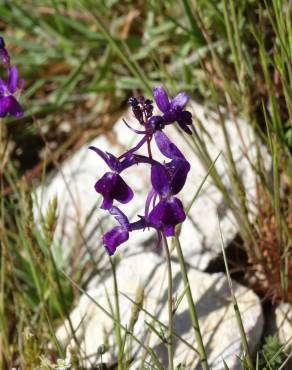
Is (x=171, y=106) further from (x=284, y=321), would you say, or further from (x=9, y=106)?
(x=284, y=321)

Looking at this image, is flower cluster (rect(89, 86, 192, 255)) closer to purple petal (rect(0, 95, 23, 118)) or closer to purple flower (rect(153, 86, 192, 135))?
purple flower (rect(153, 86, 192, 135))

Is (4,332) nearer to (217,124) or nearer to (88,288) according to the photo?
(88,288)

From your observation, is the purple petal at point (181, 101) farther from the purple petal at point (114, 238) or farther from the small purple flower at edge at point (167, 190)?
the purple petal at point (114, 238)

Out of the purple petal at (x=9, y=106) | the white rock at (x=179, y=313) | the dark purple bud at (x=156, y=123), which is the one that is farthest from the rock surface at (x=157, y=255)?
the dark purple bud at (x=156, y=123)

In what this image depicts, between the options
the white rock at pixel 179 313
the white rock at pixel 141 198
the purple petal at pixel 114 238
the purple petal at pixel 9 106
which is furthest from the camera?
the white rock at pixel 141 198

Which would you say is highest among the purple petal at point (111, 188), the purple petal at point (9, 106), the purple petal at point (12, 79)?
the purple petal at point (12, 79)

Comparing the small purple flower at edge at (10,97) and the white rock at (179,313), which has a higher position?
the small purple flower at edge at (10,97)
